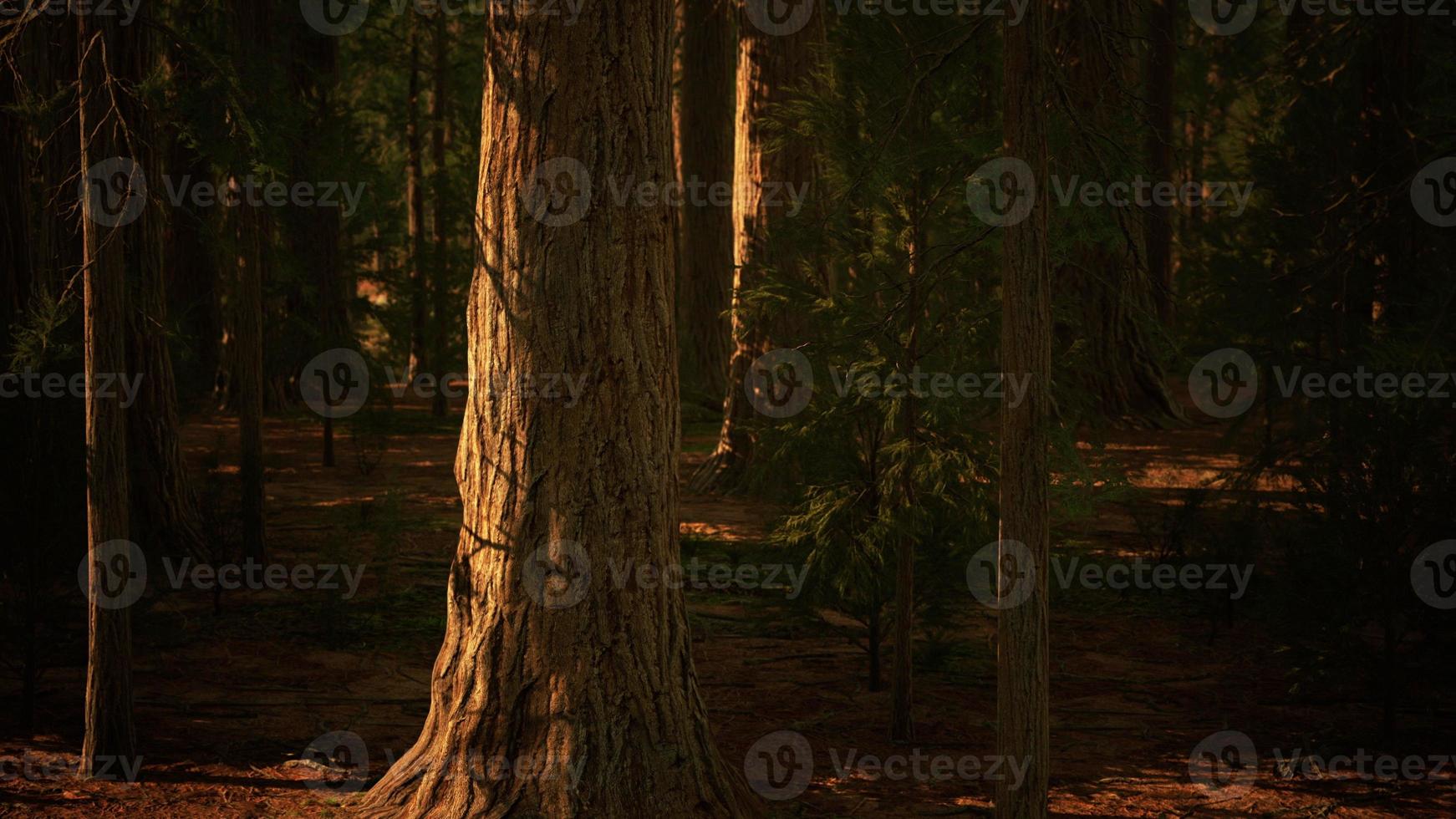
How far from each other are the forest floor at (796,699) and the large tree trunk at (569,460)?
3.45 feet

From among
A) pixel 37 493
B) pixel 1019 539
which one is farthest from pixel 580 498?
pixel 37 493

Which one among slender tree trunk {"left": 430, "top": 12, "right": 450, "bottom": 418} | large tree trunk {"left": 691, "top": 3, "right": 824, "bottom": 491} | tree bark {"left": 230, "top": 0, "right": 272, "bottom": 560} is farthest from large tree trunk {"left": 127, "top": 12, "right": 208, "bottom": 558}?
slender tree trunk {"left": 430, "top": 12, "right": 450, "bottom": 418}

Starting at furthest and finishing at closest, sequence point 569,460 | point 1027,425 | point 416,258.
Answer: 1. point 416,258
2. point 569,460
3. point 1027,425

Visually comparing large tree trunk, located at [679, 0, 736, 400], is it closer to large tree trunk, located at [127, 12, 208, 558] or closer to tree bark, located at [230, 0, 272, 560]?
tree bark, located at [230, 0, 272, 560]

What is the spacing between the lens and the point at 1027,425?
Result: 514cm

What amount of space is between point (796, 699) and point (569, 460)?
3268 mm

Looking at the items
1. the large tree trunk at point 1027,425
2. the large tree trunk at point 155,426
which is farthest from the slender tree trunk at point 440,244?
the large tree trunk at point 1027,425

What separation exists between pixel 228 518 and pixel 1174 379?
1970 centimetres

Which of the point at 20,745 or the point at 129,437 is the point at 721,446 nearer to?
the point at 129,437

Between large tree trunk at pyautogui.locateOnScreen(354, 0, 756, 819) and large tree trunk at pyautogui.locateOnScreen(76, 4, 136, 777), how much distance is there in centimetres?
192

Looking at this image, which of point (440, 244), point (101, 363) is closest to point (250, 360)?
point (101, 363)

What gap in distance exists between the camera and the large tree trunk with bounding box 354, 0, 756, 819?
5258mm

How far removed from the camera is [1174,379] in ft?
80.4

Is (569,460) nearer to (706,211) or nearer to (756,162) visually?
(756,162)
